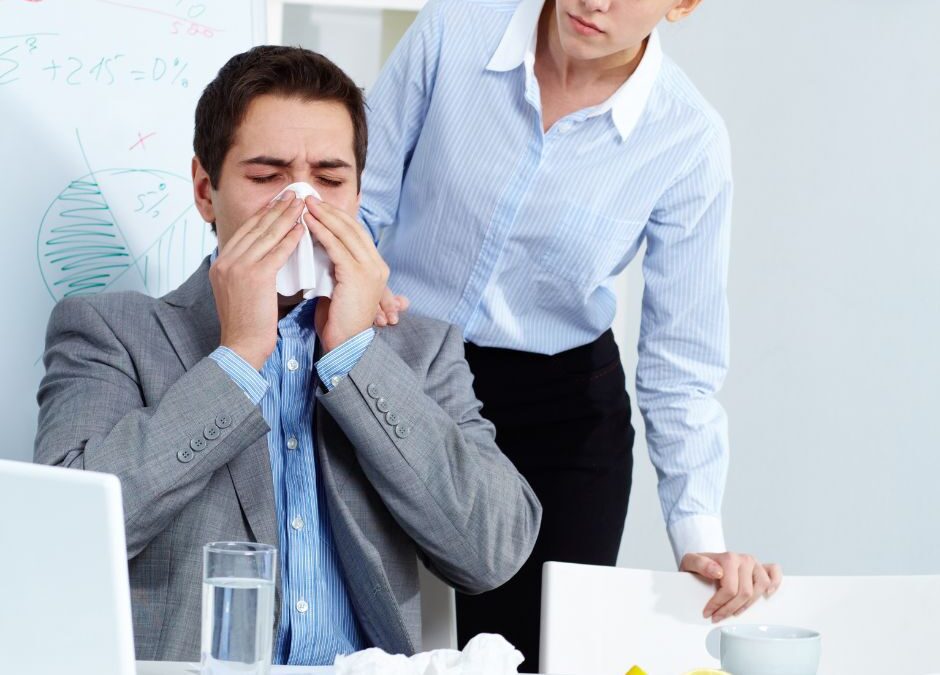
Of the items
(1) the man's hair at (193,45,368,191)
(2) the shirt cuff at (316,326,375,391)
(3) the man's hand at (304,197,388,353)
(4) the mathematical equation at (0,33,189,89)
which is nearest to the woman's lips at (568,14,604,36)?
(1) the man's hair at (193,45,368,191)

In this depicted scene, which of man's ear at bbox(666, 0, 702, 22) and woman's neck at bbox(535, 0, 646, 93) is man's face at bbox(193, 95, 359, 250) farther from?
man's ear at bbox(666, 0, 702, 22)

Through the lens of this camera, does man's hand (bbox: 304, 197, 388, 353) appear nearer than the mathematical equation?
Yes

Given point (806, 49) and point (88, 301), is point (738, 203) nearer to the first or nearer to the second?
point (806, 49)

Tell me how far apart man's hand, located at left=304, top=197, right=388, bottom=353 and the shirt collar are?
1.53 ft

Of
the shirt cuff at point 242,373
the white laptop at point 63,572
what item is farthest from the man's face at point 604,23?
the white laptop at point 63,572

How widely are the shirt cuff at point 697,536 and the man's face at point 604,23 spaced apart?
67cm

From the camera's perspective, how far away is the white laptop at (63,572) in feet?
2.25

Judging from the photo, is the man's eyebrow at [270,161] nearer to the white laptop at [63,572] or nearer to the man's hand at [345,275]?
the man's hand at [345,275]

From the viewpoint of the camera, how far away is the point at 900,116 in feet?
9.38

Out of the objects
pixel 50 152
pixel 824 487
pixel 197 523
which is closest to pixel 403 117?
pixel 50 152

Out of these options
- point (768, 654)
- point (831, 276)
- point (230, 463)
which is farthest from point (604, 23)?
point (831, 276)

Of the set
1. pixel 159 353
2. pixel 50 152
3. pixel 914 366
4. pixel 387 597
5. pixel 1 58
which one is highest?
pixel 1 58

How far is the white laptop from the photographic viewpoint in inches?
27.0

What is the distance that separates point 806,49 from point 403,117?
1.53m
